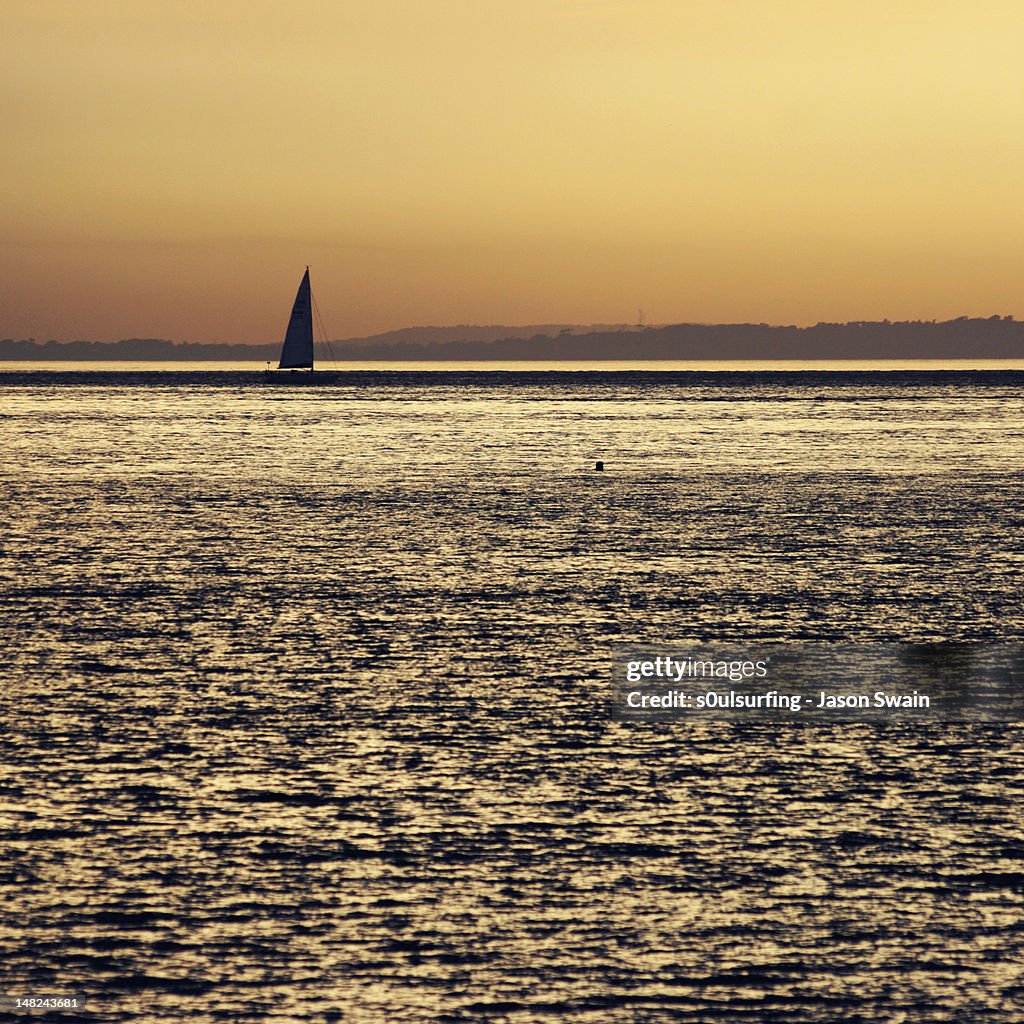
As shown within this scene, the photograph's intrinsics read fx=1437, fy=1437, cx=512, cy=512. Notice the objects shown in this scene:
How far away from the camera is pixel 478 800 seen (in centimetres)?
1762

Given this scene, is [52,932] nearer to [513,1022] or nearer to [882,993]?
[513,1022]

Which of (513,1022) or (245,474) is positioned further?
(245,474)

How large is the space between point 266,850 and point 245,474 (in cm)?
6820

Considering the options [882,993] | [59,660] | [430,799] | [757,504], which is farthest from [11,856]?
[757,504]

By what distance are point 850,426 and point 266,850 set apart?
14654 centimetres

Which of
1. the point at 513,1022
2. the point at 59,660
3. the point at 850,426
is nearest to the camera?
the point at 513,1022

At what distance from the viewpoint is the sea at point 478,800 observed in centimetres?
1257

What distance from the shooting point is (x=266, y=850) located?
51.6ft

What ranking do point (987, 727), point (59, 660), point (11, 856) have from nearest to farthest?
Answer: point (11, 856) < point (987, 727) < point (59, 660)

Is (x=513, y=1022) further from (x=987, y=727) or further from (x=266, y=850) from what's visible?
(x=987, y=727)

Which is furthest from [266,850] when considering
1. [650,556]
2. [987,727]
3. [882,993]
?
[650,556]

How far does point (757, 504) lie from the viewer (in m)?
62.0

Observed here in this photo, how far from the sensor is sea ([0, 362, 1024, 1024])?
12.6 meters

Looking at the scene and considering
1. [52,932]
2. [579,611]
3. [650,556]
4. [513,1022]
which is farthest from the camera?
[650,556]
